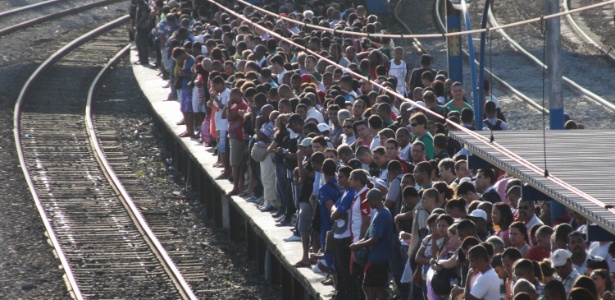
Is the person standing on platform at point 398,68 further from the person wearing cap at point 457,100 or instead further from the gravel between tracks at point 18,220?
the gravel between tracks at point 18,220

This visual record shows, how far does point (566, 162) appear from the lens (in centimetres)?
1067

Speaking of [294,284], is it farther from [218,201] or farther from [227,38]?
[227,38]

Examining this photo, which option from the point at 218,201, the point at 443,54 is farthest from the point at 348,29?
the point at 443,54

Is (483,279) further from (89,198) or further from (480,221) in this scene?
(89,198)

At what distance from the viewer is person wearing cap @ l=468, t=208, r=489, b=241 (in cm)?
1095

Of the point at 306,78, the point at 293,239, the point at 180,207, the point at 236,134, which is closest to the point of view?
the point at 293,239

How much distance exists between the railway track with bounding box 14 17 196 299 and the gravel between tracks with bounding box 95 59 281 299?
56cm

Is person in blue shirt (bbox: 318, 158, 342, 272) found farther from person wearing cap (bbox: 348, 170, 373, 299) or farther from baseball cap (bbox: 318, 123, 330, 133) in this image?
baseball cap (bbox: 318, 123, 330, 133)

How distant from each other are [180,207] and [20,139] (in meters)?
5.08

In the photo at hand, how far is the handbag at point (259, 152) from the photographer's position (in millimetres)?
16719

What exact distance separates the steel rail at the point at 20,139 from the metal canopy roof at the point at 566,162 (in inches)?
254

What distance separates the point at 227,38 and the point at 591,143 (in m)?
11.7

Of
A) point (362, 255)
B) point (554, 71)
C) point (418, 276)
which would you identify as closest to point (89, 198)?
point (554, 71)

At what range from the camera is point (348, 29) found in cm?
2162
